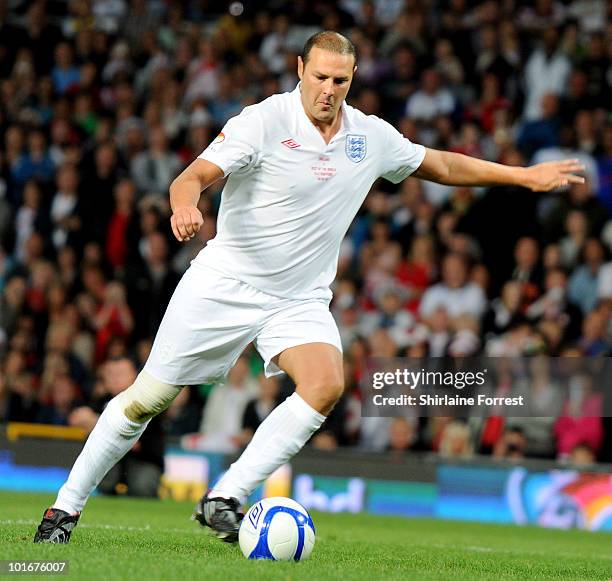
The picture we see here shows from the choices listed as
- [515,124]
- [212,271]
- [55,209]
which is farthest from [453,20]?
[212,271]

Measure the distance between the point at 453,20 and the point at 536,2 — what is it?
3.53ft

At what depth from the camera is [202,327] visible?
6750 millimetres

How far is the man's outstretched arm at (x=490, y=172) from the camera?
7250 mm

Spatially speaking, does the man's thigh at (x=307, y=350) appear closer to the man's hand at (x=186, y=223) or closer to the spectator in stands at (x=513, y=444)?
the man's hand at (x=186, y=223)

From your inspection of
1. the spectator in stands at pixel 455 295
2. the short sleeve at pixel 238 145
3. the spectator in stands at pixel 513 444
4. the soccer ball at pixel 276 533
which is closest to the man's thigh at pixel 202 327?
the short sleeve at pixel 238 145

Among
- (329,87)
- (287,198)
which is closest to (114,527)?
(287,198)

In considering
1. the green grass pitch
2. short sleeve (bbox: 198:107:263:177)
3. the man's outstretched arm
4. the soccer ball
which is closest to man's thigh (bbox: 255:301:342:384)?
the soccer ball

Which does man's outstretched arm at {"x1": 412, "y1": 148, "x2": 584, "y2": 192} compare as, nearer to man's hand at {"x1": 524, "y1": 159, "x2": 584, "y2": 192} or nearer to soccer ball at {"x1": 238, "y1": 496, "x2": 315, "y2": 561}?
man's hand at {"x1": 524, "y1": 159, "x2": 584, "y2": 192}

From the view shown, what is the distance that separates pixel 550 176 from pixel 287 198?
1.50m

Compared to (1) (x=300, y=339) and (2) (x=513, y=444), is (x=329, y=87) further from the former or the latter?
(2) (x=513, y=444)

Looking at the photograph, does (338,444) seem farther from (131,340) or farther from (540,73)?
(540,73)

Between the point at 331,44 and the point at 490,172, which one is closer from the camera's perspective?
the point at 331,44

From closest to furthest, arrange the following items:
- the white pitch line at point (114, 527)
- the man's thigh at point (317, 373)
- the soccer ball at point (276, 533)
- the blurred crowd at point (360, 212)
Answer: the soccer ball at point (276, 533) → the man's thigh at point (317, 373) → the white pitch line at point (114, 527) → the blurred crowd at point (360, 212)

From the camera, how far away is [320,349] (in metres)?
6.65
